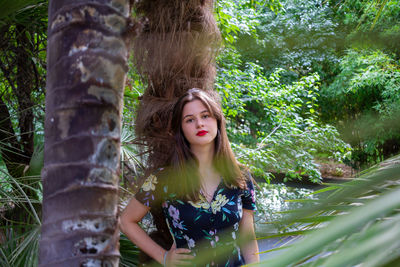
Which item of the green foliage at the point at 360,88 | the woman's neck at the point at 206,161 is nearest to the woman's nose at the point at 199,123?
the woman's neck at the point at 206,161

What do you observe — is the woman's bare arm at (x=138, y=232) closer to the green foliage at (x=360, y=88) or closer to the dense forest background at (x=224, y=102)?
the dense forest background at (x=224, y=102)

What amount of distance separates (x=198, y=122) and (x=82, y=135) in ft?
3.49

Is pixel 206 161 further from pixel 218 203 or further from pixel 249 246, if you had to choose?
pixel 249 246

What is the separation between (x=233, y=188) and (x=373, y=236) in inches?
57.9

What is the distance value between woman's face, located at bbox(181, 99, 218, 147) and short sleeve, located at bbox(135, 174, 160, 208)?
248mm

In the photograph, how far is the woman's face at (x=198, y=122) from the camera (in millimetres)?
1616

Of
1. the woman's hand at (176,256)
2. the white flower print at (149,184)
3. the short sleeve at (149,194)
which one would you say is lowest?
the woman's hand at (176,256)

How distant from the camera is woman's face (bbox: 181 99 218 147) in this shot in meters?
1.62

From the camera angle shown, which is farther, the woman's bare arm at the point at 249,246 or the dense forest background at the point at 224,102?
the woman's bare arm at the point at 249,246

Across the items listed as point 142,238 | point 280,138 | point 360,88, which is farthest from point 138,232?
point 360,88

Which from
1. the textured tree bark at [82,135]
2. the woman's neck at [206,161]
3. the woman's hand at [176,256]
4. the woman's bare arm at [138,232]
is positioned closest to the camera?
the textured tree bark at [82,135]

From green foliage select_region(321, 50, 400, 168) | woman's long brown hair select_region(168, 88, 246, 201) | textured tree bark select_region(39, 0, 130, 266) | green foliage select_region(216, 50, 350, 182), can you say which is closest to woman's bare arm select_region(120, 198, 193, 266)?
woman's long brown hair select_region(168, 88, 246, 201)

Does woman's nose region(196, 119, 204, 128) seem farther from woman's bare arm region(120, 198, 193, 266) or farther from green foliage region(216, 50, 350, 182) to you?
green foliage region(216, 50, 350, 182)

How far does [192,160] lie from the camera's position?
165 cm
